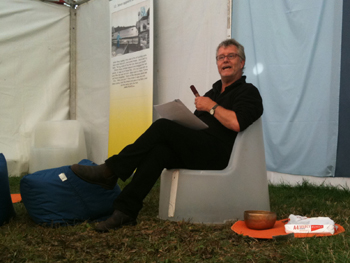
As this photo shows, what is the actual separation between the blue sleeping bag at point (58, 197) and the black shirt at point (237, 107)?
709 millimetres

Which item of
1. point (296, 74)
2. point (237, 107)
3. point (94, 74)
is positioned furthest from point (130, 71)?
point (237, 107)

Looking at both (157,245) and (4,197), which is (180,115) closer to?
(157,245)

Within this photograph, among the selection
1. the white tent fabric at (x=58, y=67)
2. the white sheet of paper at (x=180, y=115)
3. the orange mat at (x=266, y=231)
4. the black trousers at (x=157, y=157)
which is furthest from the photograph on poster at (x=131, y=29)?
the orange mat at (x=266, y=231)

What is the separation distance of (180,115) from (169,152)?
194mm

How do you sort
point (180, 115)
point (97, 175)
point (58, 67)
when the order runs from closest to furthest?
1. point (97, 175)
2. point (180, 115)
3. point (58, 67)

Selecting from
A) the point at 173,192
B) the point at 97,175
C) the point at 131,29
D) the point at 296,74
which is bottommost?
the point at 173,192

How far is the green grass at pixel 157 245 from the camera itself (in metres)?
1.33

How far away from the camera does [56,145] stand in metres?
4.40

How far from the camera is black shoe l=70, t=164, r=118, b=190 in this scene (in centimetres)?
181

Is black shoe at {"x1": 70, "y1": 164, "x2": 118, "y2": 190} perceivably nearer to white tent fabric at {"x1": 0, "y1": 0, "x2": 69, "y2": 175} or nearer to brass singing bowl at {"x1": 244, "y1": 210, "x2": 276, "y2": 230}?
brass singing bowl at {"x1": 244, "y1": 210, "x2": 276, "y2": 230}

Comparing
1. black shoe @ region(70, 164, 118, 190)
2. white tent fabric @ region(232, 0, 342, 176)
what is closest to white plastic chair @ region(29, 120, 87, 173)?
white tent fabric @ region(232, 0, 342, 176)

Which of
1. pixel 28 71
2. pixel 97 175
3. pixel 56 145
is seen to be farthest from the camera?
pixel 28 71

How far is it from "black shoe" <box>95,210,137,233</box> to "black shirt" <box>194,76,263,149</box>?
61cm

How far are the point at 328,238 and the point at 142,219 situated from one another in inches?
35.1
